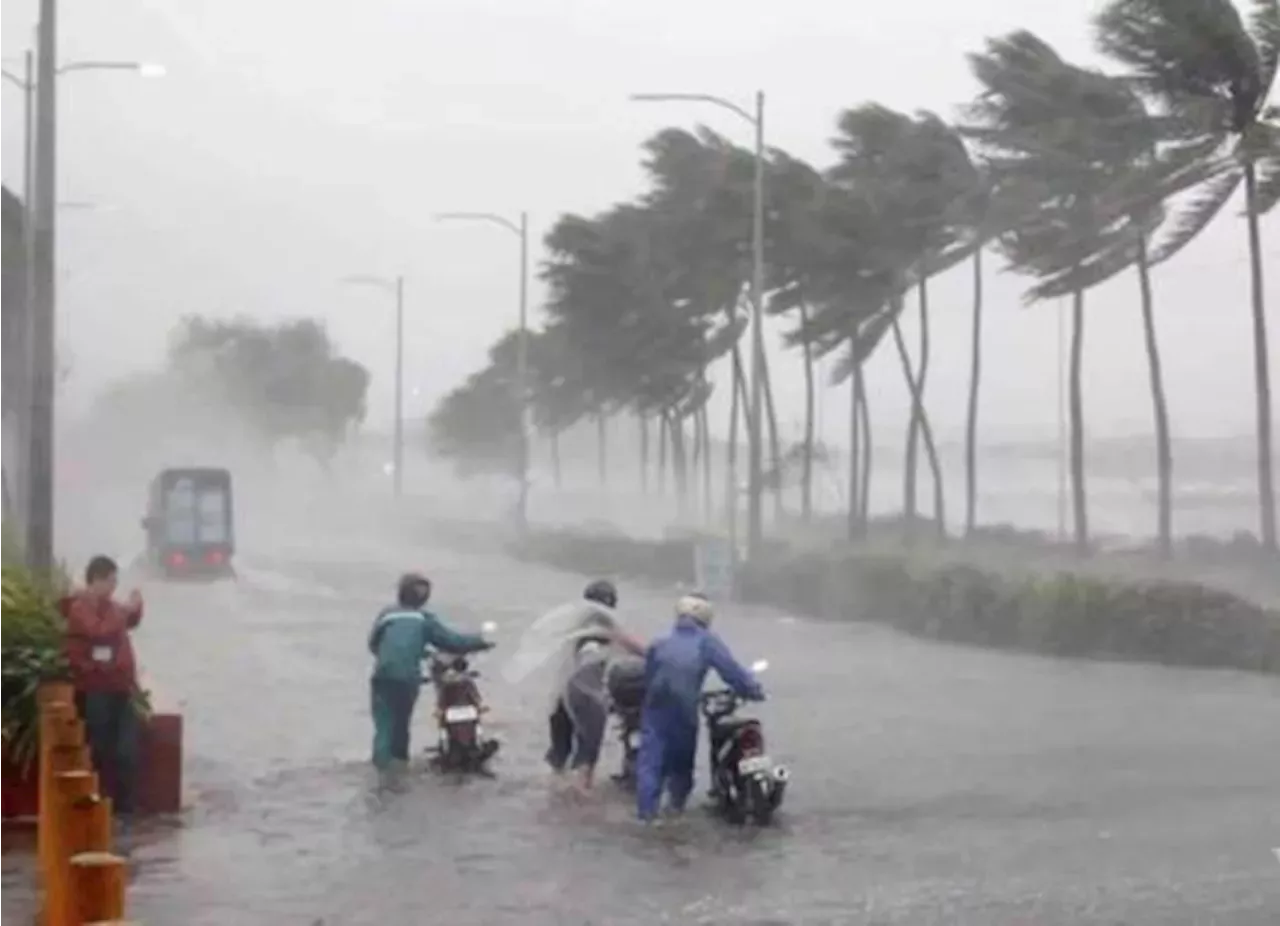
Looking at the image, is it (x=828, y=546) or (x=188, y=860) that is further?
(x=828, y=546)

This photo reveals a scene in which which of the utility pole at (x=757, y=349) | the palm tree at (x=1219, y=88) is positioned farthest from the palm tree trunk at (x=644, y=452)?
the palm tree at (x=1219, y=88)

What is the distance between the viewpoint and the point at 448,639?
19281 millimetres

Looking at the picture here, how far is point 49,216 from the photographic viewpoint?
22141 millimetres

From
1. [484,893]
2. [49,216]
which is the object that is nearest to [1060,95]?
[49,216]

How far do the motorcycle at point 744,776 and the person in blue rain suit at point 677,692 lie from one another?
8.3 inches

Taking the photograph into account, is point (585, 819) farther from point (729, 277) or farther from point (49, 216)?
point (729, 277)

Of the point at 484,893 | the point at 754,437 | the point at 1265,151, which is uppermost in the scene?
the point at 1265,151

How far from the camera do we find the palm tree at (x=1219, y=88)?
37312 millimetres

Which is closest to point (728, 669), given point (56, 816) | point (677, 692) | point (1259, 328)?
point (677, 692)

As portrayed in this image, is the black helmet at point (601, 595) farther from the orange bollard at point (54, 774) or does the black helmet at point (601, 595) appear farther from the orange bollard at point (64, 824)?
the orange bollard at point (64, 824)

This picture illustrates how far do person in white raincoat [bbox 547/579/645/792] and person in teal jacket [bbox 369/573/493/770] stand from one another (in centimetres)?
108

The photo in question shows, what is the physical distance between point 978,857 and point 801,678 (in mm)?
14775

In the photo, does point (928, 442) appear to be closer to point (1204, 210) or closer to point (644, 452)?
point (1204, 210)

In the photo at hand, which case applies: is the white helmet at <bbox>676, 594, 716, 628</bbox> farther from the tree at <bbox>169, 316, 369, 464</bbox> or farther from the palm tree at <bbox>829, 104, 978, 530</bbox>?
the tree at <bbox>169, 316, 369, 464</bbox>
